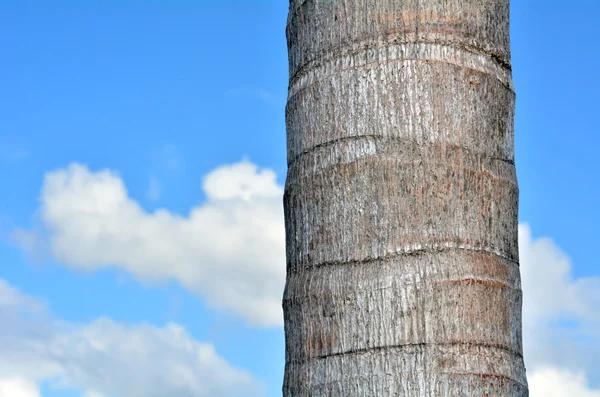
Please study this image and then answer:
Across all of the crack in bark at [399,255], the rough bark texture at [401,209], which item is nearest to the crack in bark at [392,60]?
the rough bark texture at [401,209]

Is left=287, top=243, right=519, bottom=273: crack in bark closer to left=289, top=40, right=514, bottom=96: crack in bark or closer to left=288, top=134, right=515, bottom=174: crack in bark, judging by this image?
left=288, top=134, right=515, bottom=174: crack in bark

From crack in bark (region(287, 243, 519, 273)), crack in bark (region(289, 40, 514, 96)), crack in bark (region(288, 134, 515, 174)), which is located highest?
crack in bark (region(289, 40, 514, 96))

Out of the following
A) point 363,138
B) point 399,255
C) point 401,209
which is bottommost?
point 399,255

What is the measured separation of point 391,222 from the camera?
10.8 feet

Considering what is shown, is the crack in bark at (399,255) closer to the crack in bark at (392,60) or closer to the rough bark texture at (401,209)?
the rough bark texture at (401,209)

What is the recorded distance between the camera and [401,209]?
3291mm

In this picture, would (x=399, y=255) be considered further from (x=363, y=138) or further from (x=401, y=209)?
(x=363, y=138)

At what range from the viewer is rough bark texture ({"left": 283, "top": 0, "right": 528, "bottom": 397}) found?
10.6ft

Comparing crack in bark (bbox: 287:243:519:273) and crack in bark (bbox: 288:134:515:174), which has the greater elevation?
crack in bark (bbox: 288:134:515:174)

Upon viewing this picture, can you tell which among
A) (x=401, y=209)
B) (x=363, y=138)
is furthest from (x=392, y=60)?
(x=401, y=209)

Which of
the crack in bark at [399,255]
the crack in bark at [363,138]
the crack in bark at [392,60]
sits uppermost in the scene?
the crack in bark at [392,60]

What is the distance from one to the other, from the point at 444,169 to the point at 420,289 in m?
0.45

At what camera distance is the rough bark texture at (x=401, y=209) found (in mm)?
3219

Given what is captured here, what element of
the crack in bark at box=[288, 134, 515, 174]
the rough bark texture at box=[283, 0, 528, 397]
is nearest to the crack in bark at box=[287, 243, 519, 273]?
the rough bark texture at box=[283, 0, 528, 397]
